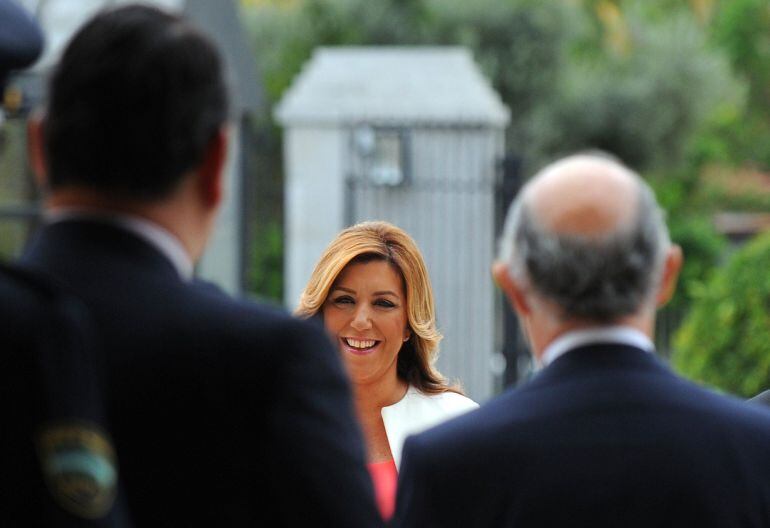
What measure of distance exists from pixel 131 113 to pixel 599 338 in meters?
0.72

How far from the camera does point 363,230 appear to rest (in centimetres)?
423

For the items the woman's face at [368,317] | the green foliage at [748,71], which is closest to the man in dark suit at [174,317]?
the woman's face at [368,317]

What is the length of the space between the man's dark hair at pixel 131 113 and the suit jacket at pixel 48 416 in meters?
0.18

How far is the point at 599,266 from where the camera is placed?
6.69 ft

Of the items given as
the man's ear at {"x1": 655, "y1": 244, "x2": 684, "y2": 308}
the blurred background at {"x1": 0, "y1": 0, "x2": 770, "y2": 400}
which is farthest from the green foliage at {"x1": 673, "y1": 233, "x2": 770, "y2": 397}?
the man's ear at {"x1": 655, "y1": 244, "x2": 684, "y2": 308}

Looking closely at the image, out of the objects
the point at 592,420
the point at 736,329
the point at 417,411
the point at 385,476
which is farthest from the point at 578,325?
the point at 736,329

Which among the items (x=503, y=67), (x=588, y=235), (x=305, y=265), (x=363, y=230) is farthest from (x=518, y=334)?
(x=503, y=67)

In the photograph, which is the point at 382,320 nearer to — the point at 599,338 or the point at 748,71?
the point at 599,338

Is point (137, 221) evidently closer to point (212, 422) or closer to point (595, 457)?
point (212, 422)

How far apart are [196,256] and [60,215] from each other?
0.18m

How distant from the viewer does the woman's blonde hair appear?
4129mm

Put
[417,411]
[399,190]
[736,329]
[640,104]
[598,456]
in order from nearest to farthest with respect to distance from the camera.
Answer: [598,456] < [417,411] < [736,329] < [399,190] < [640,104]

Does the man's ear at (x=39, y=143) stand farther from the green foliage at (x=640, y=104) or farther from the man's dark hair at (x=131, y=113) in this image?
the green foliage at (x=640, y=104)

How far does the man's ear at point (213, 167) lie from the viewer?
6.07ft
